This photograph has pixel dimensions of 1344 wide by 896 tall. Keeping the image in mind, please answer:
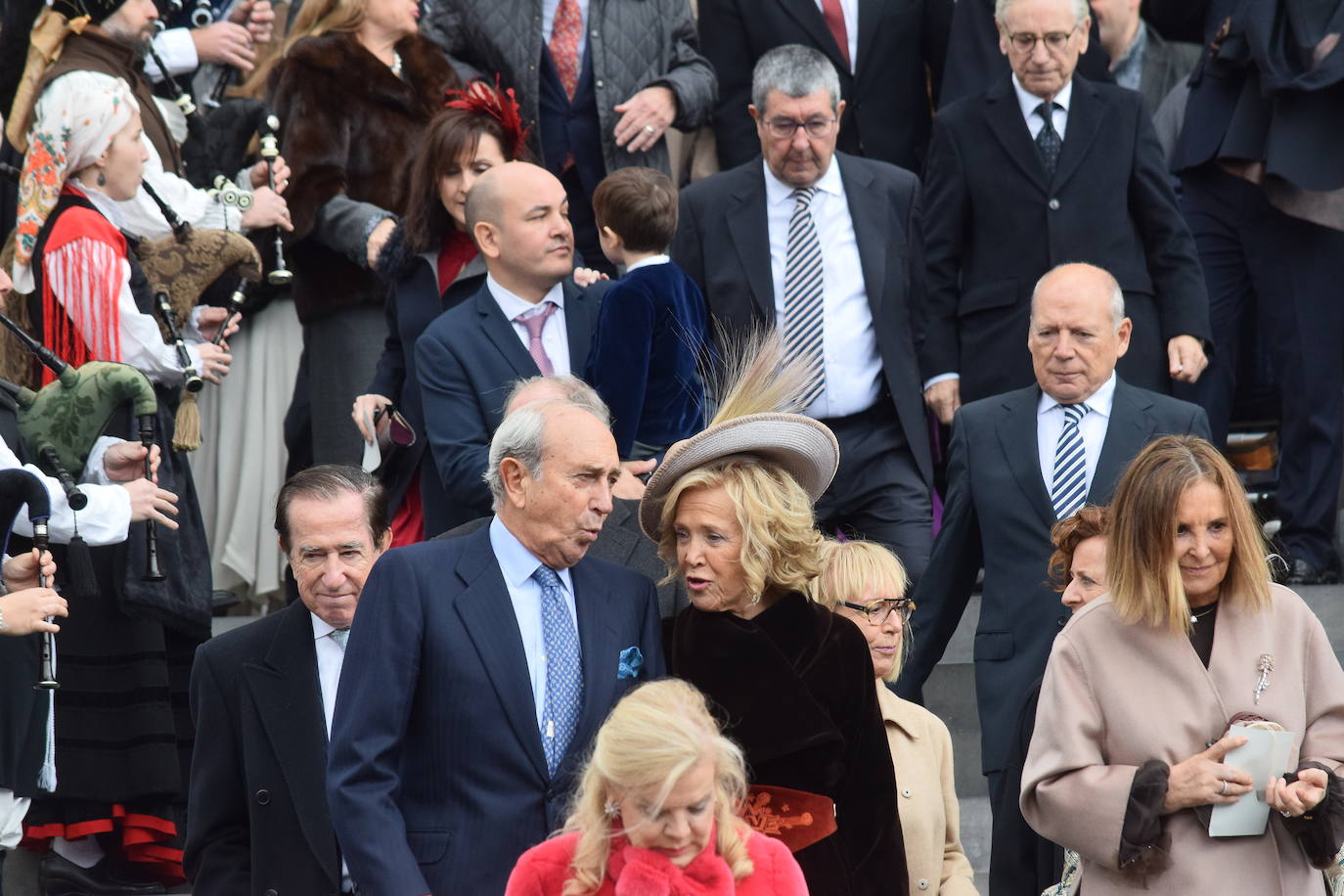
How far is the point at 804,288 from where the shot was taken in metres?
7.50

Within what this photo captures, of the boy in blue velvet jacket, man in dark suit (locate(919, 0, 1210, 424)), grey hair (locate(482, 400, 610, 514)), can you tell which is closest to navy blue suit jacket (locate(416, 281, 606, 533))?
the boy in blue velvet jacket

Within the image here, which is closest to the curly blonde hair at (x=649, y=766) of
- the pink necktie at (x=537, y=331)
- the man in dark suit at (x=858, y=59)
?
the pink necktie at (x=537, y=331)

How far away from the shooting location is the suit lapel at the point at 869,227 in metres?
7.49

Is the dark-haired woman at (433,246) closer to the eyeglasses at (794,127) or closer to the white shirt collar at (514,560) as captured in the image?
the eyeglasses at (794,127)

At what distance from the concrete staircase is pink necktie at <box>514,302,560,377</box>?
189 centimetres

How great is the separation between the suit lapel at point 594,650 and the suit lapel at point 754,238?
9.19 feet

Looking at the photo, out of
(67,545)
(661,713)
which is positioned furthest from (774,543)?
(67,545)

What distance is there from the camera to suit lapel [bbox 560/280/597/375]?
6570mm

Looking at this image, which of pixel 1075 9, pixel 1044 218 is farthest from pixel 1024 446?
pixel 1075 9

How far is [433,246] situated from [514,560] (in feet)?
8.37

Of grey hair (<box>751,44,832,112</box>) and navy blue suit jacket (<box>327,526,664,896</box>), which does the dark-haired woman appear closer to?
grey hair (<box>751,44,832,112</box>)

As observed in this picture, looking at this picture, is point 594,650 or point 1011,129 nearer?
point 594,650

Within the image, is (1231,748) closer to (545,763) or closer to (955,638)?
(545,763)

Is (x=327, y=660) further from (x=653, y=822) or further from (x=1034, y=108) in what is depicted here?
(x=1034, y=108)
